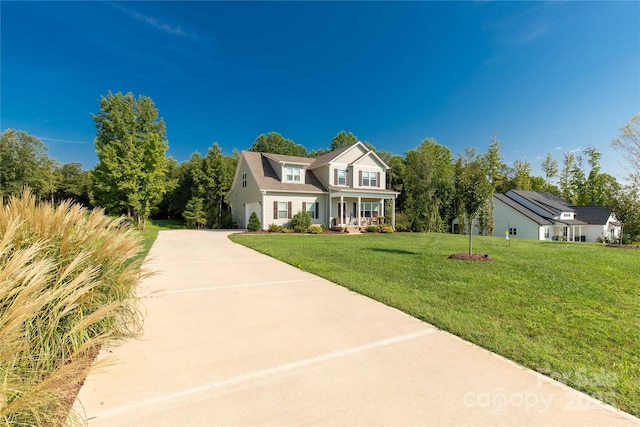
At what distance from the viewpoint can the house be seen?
68.8ft

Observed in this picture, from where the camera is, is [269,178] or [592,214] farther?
[592,214]

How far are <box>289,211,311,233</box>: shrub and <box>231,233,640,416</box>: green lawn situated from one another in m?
11.8

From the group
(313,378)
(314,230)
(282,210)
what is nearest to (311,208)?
(282,210)

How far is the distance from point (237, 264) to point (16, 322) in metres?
6.76

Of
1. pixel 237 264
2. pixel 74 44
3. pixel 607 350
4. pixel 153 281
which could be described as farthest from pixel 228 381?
pixel 74 44

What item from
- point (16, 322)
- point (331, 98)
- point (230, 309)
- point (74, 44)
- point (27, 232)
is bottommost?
point (230, 309)

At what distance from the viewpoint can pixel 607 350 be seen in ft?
9.50

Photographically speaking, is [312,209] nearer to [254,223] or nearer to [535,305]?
[254,223]

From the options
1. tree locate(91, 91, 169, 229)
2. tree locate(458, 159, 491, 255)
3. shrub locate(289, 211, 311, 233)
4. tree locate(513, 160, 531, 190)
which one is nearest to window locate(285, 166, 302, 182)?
shrub locate(289, 211, 311, 233)

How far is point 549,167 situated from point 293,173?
43.3 meters

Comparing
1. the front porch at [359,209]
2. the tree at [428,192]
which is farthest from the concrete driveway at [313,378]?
the tree at [428,192]

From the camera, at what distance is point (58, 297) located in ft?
7.96

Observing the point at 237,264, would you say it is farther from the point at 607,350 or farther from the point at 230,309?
the point at 607,350

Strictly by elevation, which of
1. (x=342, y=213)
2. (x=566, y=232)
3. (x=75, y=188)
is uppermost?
(x=75, y=188)
